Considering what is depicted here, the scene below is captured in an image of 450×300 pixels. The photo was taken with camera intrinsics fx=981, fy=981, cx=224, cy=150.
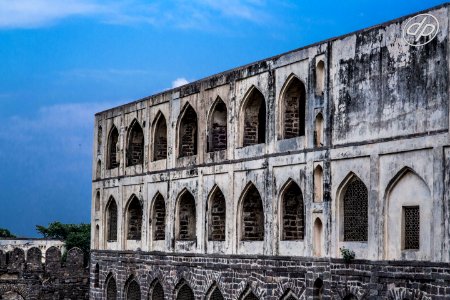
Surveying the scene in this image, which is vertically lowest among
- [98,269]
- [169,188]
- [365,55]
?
[98,269]

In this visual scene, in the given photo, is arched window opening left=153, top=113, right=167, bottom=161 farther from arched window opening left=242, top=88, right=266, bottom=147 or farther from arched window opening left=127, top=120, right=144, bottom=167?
arched window opening left=242, top=88, right=266, bottom=147

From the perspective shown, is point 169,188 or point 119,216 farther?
point 119,216

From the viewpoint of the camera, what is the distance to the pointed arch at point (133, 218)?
96.2 feet

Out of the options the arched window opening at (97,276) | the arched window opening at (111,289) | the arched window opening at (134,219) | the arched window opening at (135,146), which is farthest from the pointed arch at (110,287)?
the arched window opening at (135,146)

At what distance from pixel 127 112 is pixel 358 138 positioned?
1179 centimetres

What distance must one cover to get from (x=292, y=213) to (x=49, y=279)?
1373 cm

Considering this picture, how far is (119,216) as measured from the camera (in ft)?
97.8

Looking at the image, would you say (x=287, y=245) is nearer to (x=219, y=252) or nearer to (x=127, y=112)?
(x=219, y=252)

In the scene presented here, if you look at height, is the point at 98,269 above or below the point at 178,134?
below


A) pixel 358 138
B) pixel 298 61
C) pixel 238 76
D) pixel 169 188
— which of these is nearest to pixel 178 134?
pixel 169 188

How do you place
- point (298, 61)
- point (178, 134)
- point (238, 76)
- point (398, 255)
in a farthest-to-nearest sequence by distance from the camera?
1. point (178, 134)
2. point (238, 76)
3. point (298, 61)
4. point (398, 255)

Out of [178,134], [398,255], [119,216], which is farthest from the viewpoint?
[119,216]

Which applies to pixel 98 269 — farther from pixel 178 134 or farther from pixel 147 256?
pixel 178 134

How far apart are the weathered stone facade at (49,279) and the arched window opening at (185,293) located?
8.06 m
